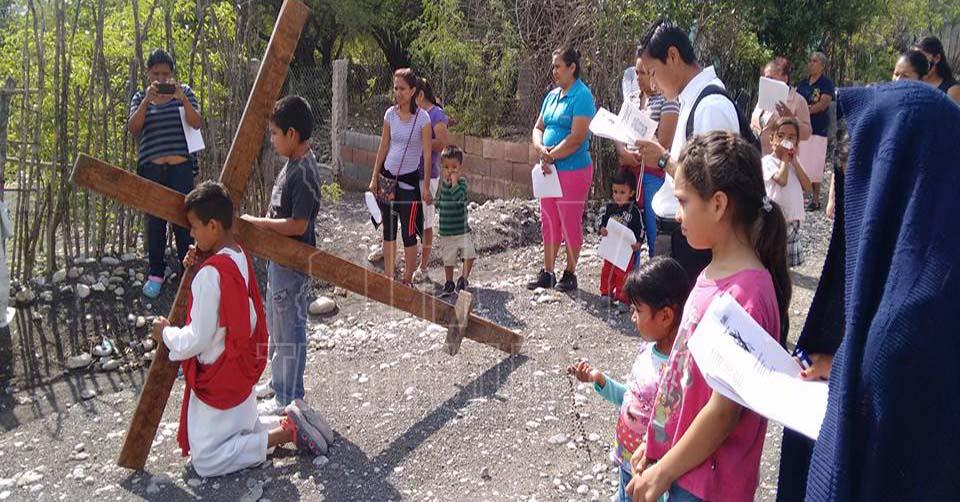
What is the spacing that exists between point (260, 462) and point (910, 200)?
312cm

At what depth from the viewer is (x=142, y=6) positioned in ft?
25.3

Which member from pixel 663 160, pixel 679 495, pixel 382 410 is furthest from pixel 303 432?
pixel 679 495

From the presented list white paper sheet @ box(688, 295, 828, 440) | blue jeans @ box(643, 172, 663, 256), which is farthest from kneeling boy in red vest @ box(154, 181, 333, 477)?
blue jeans @ box(643, 172, 663, 256)

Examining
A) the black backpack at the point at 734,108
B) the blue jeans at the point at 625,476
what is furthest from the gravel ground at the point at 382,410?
the black backpack at the point at 734,108

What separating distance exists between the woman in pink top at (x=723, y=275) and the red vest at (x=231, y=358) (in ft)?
6.74

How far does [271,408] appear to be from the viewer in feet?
15.0

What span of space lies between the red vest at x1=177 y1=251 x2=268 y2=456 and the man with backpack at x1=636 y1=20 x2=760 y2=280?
5.91ft

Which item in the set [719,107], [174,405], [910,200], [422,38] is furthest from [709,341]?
[422,38]

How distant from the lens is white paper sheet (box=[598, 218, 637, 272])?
5.78 metres

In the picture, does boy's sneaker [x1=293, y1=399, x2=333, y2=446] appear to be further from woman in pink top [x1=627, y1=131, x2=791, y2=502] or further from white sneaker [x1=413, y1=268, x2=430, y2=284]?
white sneaker [x1=413, y1=268, x2=430, y2=284]

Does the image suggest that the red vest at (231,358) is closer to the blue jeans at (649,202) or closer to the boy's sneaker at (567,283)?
the boy's sneaker at (567,283)

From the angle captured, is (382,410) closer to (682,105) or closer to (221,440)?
(221,440)

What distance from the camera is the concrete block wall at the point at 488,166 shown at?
34.9 ft

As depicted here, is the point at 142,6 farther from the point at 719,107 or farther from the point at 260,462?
the point at 719,107
